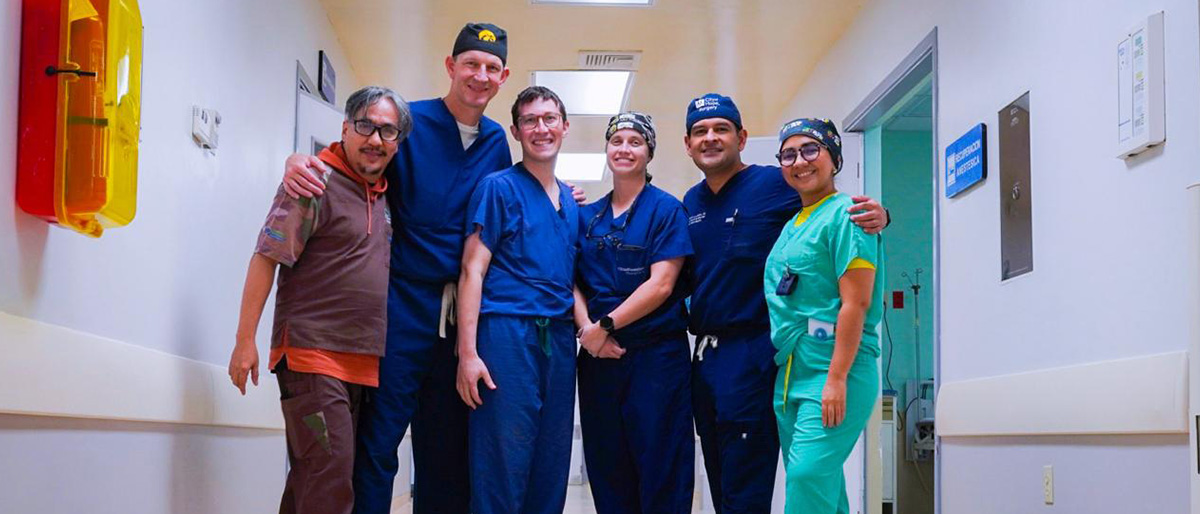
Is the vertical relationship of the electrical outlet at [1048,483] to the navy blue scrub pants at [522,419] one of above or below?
below

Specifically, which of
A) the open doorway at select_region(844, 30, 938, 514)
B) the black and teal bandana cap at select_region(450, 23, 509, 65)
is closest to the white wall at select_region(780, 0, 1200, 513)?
the black and teal bandana cap at select_region(450, 23, 509, 65)

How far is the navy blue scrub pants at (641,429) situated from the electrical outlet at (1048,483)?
112cm

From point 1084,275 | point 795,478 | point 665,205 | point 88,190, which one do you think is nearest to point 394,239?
point 665,205

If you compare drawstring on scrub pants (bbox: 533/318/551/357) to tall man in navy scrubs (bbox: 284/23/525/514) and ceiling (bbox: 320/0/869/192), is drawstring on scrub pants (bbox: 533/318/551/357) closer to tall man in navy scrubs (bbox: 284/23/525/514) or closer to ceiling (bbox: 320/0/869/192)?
tall man in navy scrubs (bbox: 284/23/525/514)

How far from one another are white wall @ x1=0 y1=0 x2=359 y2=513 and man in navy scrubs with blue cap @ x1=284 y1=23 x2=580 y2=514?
0.56 meters

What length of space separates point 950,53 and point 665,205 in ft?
6.07

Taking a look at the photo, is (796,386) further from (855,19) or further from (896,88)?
(855,19)

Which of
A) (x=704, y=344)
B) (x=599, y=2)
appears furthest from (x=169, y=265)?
(x=599, y=2)

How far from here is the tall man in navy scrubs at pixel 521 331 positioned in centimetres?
270

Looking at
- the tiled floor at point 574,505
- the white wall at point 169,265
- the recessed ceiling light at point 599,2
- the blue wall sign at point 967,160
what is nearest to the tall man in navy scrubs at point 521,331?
the white wall at point 169,265

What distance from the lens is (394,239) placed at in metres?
2.86

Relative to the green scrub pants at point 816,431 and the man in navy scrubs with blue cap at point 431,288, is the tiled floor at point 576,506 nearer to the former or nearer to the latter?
the man in navy scrubs with blue cap at point 431,288

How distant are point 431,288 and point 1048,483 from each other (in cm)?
187

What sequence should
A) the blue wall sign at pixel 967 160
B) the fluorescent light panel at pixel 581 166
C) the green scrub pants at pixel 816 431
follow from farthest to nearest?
the fluorescent light panel at pixel 581 166
the blue wall sign at pixel 967 160
the green scrub pants at pixel 816 431
